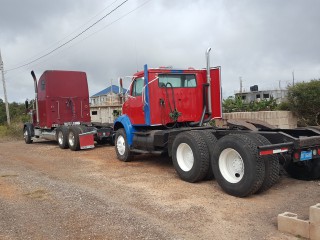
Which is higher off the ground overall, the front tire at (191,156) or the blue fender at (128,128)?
the blue fender at (128,128)

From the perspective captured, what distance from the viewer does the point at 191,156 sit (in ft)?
27.8

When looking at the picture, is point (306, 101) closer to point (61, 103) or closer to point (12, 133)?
point (61, 103)

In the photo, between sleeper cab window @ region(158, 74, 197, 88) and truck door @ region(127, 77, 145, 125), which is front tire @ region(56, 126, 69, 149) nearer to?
truck door @ region(127, 77, 145, 125)

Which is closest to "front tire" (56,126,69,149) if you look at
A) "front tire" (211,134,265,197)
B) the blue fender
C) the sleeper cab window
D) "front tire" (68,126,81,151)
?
"front tire" (68,126,81,151)

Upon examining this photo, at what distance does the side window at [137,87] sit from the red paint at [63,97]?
25.5ft

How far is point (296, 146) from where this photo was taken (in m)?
6.79

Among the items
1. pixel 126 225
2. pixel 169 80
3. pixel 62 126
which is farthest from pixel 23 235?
pixel 62 126

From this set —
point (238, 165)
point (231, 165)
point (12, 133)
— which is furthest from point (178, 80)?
point (12, 133)

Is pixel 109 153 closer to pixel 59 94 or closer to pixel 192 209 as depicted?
Answer: pixel 59 94

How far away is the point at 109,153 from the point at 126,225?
8788mm

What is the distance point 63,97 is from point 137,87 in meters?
8.11

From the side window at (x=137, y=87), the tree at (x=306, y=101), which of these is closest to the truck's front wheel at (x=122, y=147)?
the side window at (x=137, y=87)

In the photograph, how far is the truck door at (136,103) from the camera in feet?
35.2

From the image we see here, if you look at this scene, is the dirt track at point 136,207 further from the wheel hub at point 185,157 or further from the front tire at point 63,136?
the front tire at point 63,136
